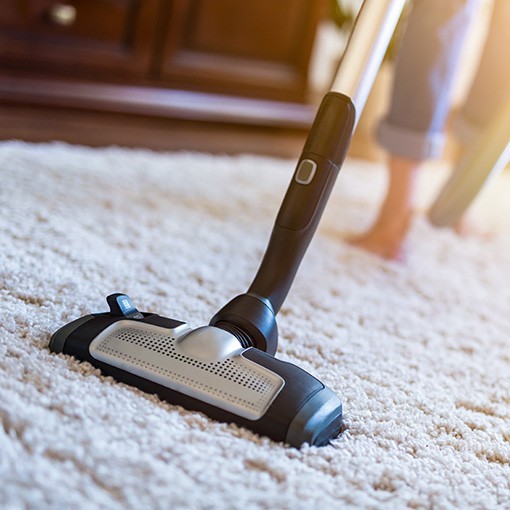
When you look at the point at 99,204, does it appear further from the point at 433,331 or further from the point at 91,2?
the point at 91,2

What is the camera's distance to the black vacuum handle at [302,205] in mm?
870

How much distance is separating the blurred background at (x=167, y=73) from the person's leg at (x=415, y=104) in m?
0.56

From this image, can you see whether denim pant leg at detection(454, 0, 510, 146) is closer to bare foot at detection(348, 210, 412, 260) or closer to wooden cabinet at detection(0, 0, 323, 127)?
bare foot at detection(348, 210, 412, 260)

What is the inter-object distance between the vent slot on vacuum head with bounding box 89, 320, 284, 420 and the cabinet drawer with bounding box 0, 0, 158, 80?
1.14m

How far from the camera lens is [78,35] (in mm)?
1819

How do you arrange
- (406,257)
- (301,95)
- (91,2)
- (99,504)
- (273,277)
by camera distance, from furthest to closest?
(301,95) < (91,2) < (406,257) < (273,277) < (99,504)

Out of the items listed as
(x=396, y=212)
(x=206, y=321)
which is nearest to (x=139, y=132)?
(x=396, y=212)

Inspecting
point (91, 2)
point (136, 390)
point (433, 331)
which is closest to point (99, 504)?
point (136, 390)

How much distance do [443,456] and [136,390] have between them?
11.3 inches

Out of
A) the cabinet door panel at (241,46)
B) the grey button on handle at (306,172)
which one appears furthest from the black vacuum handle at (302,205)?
the cabinet door panel at (241,46)

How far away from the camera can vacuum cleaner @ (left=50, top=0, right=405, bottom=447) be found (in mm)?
724

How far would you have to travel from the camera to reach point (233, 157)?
5.93ft

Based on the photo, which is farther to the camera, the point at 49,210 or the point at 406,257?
the point at 406,257

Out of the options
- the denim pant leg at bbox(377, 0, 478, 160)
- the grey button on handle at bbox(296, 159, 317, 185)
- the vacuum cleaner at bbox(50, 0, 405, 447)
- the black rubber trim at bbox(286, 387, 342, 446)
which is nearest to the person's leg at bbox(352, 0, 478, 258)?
the denim pant leg at bbox(377, 0, 478, 160)
